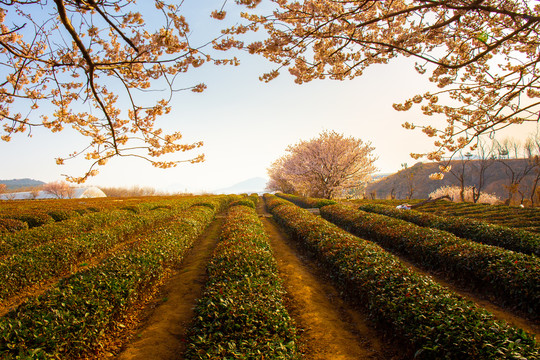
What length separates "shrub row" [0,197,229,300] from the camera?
21.8 ft

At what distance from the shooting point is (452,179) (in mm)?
65562

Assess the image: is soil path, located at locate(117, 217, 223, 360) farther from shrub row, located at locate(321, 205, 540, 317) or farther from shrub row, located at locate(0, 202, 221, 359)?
shrub row, located at locate(321, 205, 540, 317)

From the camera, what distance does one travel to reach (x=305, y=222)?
11.5 metres

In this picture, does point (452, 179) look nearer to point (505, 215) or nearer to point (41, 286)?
point (505, 215)

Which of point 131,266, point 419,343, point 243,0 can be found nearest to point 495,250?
point 419,343

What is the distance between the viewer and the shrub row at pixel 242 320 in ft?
10.1

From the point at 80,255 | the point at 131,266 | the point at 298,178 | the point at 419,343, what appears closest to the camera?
the point at 419,343

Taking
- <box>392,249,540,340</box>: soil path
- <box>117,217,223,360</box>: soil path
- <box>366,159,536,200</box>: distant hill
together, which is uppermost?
<box>366,159,536,200</box>: distant hill

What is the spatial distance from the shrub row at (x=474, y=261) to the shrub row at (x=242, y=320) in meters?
4.91

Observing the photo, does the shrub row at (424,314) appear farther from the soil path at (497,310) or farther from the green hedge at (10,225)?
the green hedge at (10,225)

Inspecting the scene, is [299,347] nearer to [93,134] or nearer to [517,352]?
[517,352]

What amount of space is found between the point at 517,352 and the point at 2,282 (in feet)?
33.2

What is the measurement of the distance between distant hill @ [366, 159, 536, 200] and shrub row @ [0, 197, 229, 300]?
50.5 metres

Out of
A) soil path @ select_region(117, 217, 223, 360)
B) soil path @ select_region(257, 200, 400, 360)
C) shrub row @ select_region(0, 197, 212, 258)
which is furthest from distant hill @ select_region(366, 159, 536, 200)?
soil path @ select_region(117, 217, 223, 360)
